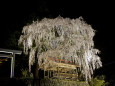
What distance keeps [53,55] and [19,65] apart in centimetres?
473

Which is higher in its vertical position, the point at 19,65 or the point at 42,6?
the point at 42,6

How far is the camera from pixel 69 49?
37.6ft

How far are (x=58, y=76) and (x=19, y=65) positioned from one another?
4524 millimetres

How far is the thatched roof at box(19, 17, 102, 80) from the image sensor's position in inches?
440

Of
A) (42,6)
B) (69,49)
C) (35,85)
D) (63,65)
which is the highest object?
(42,6)

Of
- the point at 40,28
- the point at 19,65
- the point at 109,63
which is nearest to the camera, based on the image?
the point at 40,28

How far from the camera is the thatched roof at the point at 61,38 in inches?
440

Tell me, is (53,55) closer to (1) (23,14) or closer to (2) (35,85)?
(2) (35,85)

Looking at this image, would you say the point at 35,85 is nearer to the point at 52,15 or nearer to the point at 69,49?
the point at 69,49

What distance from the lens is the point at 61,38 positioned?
11.4 m

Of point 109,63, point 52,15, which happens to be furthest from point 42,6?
point 109,63

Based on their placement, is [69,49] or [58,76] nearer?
[69,49]

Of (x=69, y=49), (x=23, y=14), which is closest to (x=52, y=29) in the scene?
(x=69, y=49)

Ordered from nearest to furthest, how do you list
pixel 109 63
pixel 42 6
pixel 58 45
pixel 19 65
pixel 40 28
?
pixel 40 28, pixel 58 45, pixel 19 65, pixel 42 6, pixel 109 63
